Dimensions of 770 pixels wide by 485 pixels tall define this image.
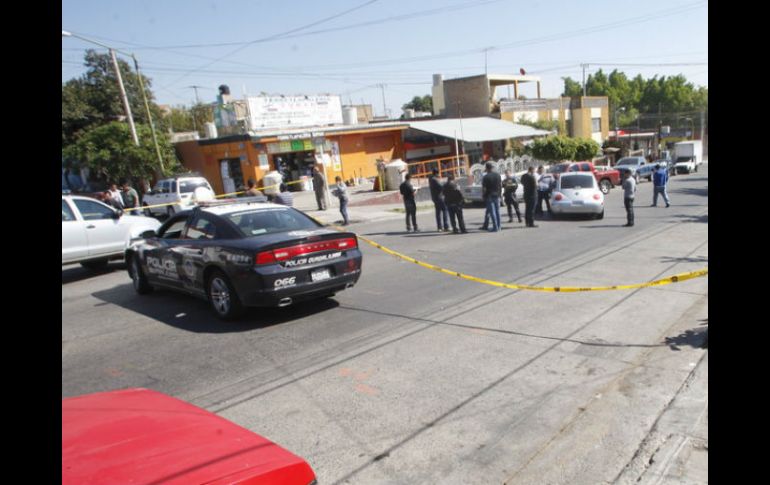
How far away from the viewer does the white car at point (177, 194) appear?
21.5m

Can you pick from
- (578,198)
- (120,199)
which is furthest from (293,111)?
(578,198)

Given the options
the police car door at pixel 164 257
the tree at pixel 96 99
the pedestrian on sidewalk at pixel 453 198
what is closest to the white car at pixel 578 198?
the pedestrian on sidewalk at pixel 453 198

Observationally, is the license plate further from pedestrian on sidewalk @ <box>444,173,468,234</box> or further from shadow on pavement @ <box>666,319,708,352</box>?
pedestrian on sidewalk @ <box>444,173,468,234</box>

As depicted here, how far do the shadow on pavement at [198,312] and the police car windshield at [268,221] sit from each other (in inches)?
46.1

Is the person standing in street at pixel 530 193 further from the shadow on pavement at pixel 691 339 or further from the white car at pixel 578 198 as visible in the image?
the shadow on pavement at pixel 691 339

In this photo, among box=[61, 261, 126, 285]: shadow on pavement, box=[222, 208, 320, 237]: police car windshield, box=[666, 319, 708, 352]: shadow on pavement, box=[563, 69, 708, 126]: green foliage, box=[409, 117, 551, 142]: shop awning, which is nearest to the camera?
box=[666, 319, 708, 352]: shadow on pavement

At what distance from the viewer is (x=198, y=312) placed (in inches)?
313

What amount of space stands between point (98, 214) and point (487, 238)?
9062 millimetres

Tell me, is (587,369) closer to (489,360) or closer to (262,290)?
(489,360)

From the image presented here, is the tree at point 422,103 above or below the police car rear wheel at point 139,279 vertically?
above

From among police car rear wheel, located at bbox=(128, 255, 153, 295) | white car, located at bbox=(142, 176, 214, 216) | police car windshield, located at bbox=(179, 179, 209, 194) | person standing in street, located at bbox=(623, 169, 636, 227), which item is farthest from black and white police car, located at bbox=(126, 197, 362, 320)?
police car windshield, located at bbox=(179, 179, 209, 194)

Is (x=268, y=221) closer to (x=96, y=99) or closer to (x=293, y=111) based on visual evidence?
(x=293, y=111)

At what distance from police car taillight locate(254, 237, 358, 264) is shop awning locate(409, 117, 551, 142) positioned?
26.1m

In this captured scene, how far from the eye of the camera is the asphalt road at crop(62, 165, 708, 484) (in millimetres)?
4008
